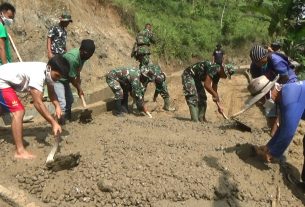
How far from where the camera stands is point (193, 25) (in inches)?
696

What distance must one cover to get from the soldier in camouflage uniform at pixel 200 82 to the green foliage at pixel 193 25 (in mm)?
6455

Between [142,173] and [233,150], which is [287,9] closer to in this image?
[233,150]

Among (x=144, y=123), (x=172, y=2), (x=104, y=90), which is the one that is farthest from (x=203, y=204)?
(x=172, y=2)

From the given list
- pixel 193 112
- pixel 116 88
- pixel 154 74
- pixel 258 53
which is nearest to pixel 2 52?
pixel 116 88

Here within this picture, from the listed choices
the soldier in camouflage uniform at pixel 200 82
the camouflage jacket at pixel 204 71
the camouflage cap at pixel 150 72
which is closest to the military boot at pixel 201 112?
the soldier in camouflage uniform at pixel 200 82

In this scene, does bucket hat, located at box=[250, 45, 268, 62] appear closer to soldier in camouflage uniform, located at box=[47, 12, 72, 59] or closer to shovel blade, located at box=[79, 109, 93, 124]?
shovel blade, located at box=[79, 109, 93, 124]

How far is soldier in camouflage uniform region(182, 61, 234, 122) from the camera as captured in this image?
24.7 feet

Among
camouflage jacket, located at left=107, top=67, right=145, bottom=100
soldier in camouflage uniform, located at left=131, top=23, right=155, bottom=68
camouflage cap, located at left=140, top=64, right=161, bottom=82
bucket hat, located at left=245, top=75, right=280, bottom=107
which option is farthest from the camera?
soldier in camouflage uniform, located at left=131, top=23, right=155, bottom=68

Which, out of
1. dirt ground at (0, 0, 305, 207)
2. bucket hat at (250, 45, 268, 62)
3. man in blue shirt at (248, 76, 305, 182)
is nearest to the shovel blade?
dirt ground at (0, 0, 305, 207)

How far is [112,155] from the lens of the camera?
5027mm

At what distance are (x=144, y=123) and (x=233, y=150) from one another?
2.01 metres

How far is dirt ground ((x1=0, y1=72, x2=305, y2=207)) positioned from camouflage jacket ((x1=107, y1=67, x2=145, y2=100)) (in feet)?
5.20

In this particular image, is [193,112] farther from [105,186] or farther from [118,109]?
[105,186]

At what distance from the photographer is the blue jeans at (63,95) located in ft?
20.9
